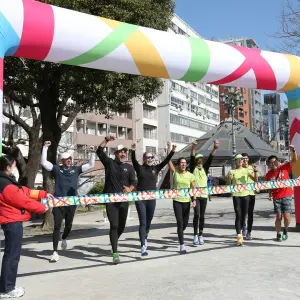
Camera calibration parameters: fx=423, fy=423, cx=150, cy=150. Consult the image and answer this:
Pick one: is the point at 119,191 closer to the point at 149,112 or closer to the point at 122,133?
the point at 122,133

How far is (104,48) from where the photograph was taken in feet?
21.7

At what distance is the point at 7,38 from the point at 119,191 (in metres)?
2.97

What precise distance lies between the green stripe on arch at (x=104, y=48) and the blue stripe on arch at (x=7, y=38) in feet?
2.98

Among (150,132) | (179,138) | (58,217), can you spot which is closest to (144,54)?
(58,217)

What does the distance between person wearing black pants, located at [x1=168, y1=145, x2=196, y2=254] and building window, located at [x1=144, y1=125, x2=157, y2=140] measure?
51.2m

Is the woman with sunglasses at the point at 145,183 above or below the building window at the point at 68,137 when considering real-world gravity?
below

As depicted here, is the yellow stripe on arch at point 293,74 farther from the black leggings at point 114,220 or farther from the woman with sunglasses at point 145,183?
the black leggings at point 114,220

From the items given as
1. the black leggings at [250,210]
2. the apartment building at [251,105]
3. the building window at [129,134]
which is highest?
the apartment building at [251,105]

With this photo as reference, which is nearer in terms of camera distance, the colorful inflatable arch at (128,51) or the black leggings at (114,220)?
the colorful inflatable arch at (128,51)

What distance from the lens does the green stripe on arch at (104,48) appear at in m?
6.55

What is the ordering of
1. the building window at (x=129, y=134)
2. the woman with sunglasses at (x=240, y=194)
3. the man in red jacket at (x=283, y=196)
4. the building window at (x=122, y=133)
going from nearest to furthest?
the woman with sunglasses at (x=240, y=194) < the man in red jacket at (x=283, y=196) < the building window at (x=122, y=133) < the building window at (x=129, y=134)

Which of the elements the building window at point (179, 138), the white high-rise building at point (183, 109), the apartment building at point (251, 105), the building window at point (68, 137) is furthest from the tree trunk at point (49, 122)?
the apartment building at point (251, 105)

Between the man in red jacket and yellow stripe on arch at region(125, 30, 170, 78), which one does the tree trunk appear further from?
the man in red jacket

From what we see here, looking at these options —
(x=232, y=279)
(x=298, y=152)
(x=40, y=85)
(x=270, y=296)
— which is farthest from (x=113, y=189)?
(x=40, y=85)
